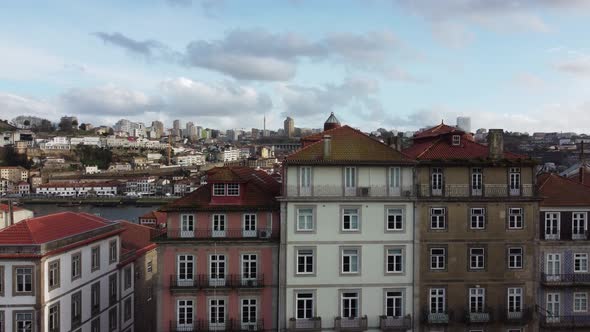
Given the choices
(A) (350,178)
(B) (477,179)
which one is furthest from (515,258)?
(A) (350,178)

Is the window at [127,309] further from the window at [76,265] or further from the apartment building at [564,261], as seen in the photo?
the apartment building at [564,261]

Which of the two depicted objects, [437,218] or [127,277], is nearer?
[437,218]

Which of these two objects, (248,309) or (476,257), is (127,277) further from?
(476,257)

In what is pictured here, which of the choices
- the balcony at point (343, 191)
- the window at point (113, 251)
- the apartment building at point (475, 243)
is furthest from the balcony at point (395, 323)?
the window at point (113, 251)

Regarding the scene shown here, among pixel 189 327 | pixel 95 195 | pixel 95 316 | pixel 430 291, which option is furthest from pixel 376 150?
pixel 95 195

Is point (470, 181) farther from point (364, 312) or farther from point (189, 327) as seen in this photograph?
point (189, 327)
